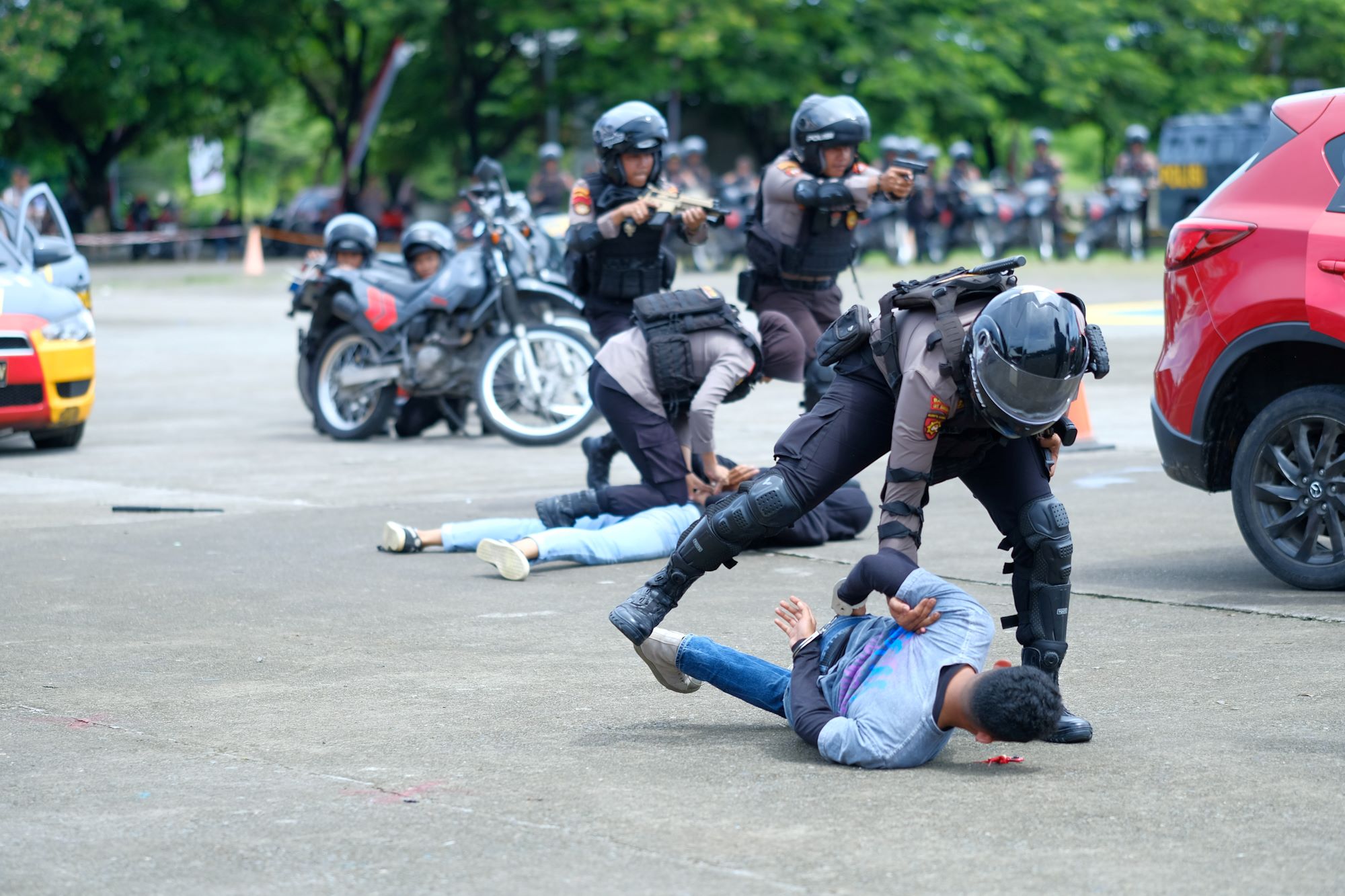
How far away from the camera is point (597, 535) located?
7898 millimetres

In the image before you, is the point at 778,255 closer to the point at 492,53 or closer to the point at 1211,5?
the point at 492,53

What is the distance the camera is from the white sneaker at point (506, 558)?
7.62m

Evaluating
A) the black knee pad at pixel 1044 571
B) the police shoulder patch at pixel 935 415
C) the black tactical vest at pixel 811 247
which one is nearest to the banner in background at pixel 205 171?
the black tactical vest at pixel 811 247

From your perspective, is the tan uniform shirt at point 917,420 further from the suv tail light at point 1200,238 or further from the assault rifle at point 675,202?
the assault rifle at point 675,202

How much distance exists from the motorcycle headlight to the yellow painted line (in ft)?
33.6

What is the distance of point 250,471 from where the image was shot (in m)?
11.5

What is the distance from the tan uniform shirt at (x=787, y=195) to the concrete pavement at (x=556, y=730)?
1.51 meters

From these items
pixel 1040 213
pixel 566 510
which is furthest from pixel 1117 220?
pixel 566 510

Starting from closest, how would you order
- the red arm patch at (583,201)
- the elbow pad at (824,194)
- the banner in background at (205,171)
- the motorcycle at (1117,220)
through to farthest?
the elbow pad at (824,194) → the red arm patch at (583,201) → the motorcycle at (1117,220) → the banner in background at (205,171)

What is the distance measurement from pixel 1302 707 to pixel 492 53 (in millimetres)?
39646

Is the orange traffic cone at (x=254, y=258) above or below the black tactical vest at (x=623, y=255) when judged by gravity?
below

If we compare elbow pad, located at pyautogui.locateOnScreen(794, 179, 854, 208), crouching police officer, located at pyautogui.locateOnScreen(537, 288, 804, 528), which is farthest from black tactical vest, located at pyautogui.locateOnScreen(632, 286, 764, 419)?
elbow pad, located at pyautogui.locateOnScreen(794, 179, 854, 208)

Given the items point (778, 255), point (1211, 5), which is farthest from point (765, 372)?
point (1211, 5)

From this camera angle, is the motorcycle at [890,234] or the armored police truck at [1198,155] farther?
the armored police truck at [1198,155]
